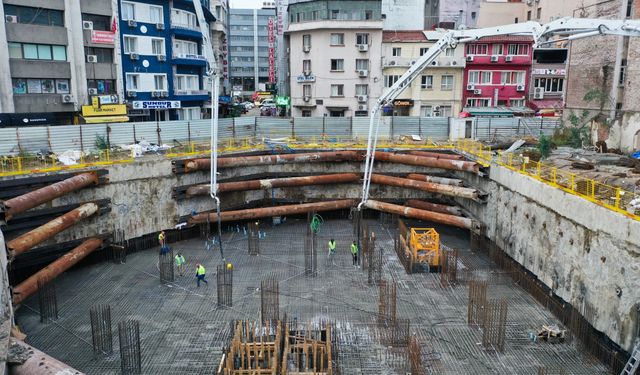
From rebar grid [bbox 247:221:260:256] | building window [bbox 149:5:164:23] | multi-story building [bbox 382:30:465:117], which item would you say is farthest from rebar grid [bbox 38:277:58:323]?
multi-story building [bbox 382:30:465:117]

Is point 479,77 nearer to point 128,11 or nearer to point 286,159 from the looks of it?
point 286,159

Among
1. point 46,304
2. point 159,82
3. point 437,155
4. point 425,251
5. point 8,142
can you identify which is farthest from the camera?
point 159,82

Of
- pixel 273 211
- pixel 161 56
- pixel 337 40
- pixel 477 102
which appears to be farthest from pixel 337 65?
pixel 273 211

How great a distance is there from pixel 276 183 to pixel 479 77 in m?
28.2

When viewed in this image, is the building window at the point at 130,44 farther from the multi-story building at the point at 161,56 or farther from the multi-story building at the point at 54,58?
the multi-story building at the point at 54,58

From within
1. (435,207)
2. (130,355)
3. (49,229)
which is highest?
(49,229)

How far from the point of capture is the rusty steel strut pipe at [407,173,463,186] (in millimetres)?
30562

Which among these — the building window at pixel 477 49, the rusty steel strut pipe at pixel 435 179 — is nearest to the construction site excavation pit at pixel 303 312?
the rusty steel strut pipe at pixel 435 179

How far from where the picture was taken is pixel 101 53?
134 feet

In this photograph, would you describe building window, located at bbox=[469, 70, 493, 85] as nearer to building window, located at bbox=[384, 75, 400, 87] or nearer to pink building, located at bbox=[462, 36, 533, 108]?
pink building, located at bbox=[462, 36, 533, 108]

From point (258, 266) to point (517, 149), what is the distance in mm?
17602

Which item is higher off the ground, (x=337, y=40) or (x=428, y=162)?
(x=337, y=40)

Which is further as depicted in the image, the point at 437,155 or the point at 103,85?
the point at 103,85

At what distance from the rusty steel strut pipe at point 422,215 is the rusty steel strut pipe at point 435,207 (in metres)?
0.81
